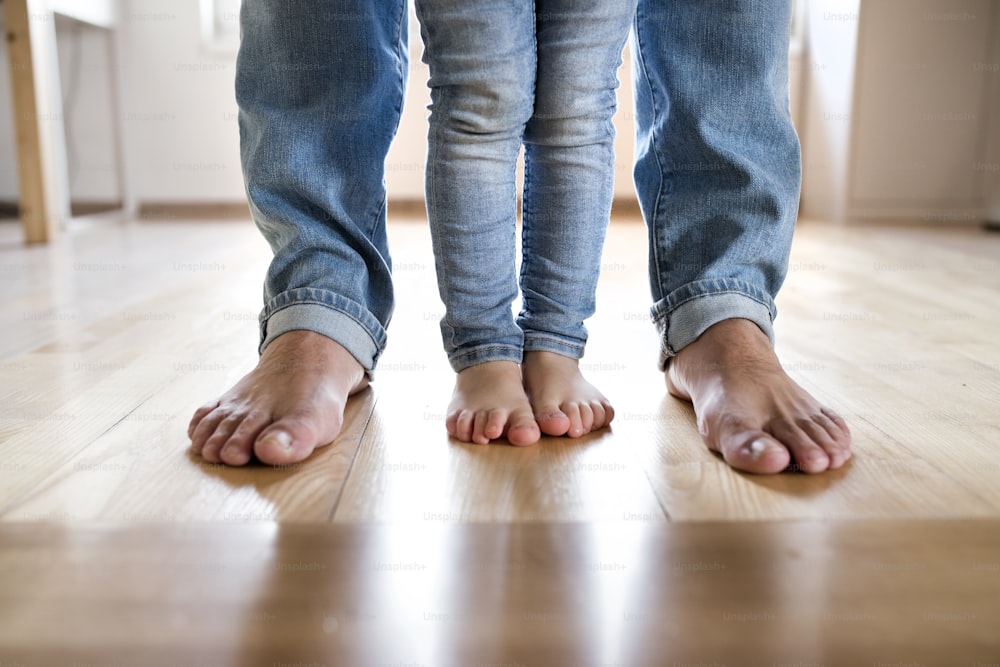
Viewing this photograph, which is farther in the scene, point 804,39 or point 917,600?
point 804,39

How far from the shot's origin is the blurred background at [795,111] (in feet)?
10.2

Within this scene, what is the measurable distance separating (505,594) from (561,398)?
341mm

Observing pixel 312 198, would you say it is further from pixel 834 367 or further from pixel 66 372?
pixel 834 367

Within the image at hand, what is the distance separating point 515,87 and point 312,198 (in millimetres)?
245

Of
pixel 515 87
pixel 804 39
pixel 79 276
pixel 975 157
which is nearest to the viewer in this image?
pixel 515 87

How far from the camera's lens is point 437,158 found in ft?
2.69

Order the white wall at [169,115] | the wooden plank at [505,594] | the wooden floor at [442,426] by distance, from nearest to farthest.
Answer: the wooden plank at [505,594] → the wooden floor at [442,426] → the white wall at [169,115]

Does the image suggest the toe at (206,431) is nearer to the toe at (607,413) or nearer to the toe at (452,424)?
the toe at (452,424)

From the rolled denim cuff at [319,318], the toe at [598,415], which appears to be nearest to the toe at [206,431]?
the rolled denim cuff at [319,318]

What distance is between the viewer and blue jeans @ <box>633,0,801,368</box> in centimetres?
88

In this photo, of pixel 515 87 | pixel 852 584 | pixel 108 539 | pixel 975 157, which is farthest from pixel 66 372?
pixel 975 157

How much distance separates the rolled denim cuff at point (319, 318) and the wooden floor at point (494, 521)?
0.08 m

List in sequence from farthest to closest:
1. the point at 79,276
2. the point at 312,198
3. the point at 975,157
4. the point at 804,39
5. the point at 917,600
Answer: the point at 804,39 < the point at 975,157 < the point at 79,276 < the point at 312,198 < the point at 917,600

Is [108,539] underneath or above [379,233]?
underneath
